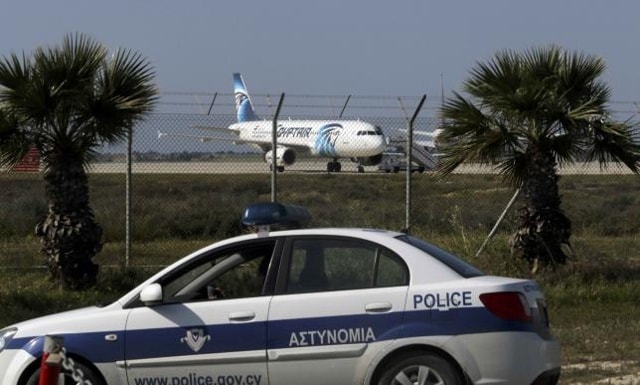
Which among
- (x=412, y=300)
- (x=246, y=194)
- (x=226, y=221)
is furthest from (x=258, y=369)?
(x=246, y=194)

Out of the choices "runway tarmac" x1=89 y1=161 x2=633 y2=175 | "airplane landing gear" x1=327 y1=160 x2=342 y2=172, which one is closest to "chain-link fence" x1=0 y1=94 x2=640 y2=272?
"runway tarmac" x1=89 y1=161 x2=633 y2=175

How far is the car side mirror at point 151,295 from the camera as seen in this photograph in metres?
8.69

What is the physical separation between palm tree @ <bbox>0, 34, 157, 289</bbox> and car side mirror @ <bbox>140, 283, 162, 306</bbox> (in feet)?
23.6

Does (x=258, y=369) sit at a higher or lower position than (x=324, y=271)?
lower

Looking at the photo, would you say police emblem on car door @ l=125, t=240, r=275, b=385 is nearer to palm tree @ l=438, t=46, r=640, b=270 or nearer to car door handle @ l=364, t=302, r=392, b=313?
car door handle @ l=364, t=302, r=392, b=313

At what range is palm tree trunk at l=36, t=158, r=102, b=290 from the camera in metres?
15.7

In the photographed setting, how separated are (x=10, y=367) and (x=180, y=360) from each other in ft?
4.08

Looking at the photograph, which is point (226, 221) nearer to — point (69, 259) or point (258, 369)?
point (69, 259)

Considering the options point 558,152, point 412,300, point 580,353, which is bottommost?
point 580,353

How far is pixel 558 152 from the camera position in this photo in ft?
55.3

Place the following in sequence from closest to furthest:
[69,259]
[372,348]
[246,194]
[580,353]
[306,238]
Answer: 1. [372,348]
2. [306,238]
3. [580,353]
4. [69,259]
5. [246,194]

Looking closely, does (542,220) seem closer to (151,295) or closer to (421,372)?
(421,372)

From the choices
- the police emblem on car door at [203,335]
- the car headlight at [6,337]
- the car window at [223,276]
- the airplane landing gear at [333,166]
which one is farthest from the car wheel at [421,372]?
the airplane landing gear at [333,166]

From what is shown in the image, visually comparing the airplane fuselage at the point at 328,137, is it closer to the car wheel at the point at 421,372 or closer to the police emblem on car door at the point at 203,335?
the police emblem on car door at the point at 203,335
